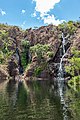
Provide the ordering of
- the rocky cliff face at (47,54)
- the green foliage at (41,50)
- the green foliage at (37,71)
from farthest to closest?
1. the green foliage at (41,50)
2. the green foliage at (37,71)
3. the rocky cliff face at (47,54)

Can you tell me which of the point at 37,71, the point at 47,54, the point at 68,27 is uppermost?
the point at 68,27

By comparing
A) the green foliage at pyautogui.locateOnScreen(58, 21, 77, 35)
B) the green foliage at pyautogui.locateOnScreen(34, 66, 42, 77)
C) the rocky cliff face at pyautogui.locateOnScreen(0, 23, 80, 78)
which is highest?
the green foliage at pyautogui.locateOnScreen(58, 21, 77, 35)

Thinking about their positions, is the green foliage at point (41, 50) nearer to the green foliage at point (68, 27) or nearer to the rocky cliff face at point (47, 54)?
the rocky cliff face at point (47, 54)

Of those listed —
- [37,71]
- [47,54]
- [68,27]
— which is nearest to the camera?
[37,71]

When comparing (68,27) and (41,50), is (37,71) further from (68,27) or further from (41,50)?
(68,27)

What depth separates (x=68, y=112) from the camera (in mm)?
43688

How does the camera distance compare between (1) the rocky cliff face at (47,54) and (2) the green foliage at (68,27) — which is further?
(2) the green foliage at (68,27)

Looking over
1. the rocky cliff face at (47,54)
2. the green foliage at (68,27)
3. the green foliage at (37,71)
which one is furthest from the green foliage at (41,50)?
the green foliage at (68,27)

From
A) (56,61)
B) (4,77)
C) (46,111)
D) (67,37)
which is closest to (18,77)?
(4,77)

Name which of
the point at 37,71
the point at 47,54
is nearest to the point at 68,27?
the point at 47,54

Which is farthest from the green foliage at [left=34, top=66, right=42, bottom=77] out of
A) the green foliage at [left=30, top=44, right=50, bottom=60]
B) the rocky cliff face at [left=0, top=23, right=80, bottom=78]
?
the green foliage at [left=30, top=44, right=50, bottom=60]

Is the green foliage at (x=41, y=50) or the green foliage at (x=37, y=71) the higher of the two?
the green foliage at (x=41, y=50)

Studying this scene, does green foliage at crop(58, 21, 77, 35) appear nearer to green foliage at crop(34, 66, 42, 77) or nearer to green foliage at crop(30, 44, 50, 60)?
green foliage at crop(30, 44, 50, 60)

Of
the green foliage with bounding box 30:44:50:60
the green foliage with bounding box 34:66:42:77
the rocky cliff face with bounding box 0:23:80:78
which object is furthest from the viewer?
the green foliage with bounding box 30:44:50:60
